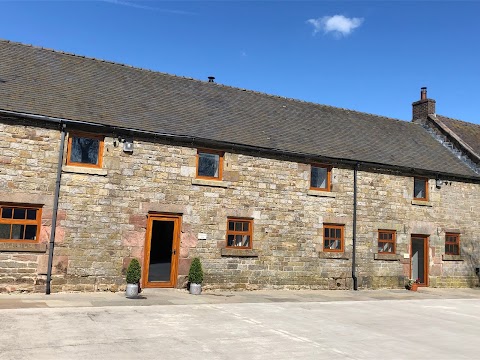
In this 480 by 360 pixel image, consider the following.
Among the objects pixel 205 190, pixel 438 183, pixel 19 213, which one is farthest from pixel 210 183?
pixel 438 183

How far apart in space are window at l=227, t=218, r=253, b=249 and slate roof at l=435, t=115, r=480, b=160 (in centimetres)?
1185

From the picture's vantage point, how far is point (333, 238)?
16.0 m

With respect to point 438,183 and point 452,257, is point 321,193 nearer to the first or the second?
point 438,183

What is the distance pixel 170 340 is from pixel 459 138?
1880 centimetres

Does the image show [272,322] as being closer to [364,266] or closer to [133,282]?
[133,282]

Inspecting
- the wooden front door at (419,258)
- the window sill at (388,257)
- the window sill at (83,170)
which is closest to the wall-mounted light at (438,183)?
the wooden front door at (419,258)

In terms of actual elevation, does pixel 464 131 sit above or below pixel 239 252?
above

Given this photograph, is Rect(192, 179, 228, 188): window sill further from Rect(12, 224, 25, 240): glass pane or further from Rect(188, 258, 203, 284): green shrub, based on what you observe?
Rect(12, 224, 25, 240): glass pane

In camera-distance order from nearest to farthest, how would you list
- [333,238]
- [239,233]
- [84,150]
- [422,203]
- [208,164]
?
[84,150], [208,164], [239,233], [333,238], [422,203]

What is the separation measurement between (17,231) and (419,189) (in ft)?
48.3

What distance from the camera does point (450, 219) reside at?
60.4 ft

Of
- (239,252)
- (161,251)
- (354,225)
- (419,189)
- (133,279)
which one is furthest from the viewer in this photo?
(419,189)

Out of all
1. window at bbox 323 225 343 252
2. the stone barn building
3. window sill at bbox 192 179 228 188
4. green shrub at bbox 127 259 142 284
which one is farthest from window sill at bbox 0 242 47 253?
window at bbox 323 225 343 252

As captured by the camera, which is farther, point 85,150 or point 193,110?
point 193,110
